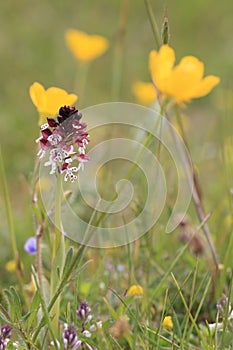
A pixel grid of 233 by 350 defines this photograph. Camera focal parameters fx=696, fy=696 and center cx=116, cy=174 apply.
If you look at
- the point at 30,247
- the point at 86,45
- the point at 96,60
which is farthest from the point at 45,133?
the point at 96,60

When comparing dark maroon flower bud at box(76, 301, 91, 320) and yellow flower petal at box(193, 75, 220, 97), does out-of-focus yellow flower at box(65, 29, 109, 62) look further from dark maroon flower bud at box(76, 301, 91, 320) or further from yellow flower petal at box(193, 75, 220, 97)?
dark maroon flower bud at box(76, 301, 91, 320)

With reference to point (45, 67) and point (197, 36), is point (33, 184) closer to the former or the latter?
point (45, 67)

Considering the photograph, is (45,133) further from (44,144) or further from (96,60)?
(96,60)

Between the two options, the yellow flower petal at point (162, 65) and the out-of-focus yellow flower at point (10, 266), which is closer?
the yellow flower petal at point (162, 65)

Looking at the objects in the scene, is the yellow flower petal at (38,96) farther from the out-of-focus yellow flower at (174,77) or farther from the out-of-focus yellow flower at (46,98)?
the out-of-focus yellow flower at (174,77)

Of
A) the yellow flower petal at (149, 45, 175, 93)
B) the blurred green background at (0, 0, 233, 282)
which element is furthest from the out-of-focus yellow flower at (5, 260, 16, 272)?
the blurred green background at (0, 0, 233, 282)

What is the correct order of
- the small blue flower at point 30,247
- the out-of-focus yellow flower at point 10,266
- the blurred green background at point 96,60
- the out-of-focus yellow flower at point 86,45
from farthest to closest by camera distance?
the blurred green background at point 96,60 < the out-of-focus yellow flower at point 86,45 < the out-of-focus yellow flower at point 10,266 < the small blue flower at point 30,247

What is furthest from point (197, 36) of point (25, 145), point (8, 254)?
point (8, 254)

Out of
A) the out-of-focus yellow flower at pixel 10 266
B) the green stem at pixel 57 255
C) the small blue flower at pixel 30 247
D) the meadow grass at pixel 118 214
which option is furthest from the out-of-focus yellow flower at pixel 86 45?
the green stem at pixel 57 255

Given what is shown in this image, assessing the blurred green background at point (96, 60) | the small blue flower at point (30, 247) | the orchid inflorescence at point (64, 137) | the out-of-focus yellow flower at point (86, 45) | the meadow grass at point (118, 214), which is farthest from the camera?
the blurred green background at point (96, 60)
